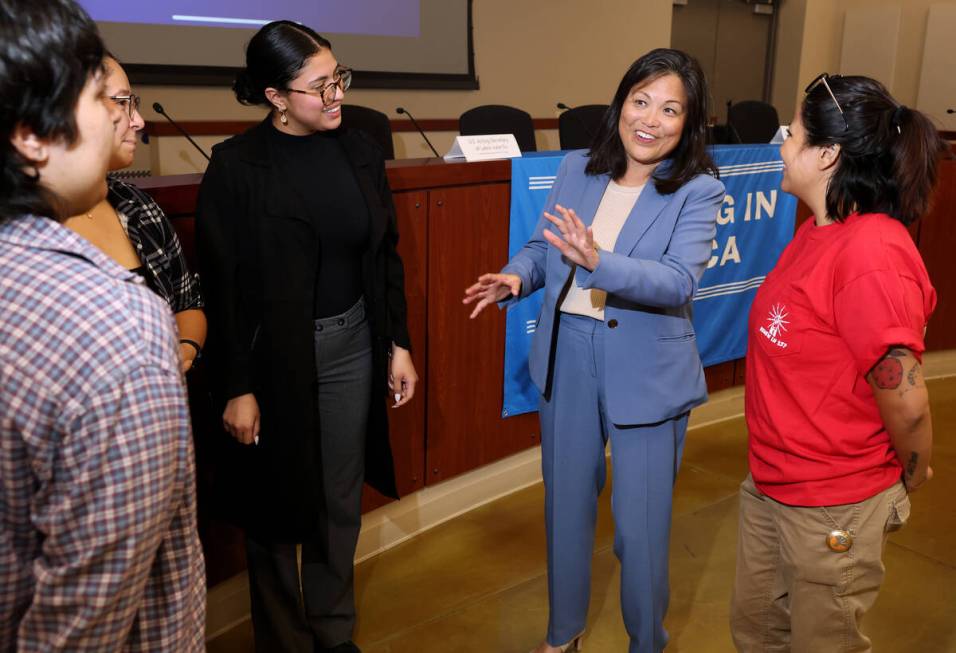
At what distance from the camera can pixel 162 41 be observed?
424 cm

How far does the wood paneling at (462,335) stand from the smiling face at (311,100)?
73 cm

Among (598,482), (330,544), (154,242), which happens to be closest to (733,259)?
(598,482)

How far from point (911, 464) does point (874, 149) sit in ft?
1.67

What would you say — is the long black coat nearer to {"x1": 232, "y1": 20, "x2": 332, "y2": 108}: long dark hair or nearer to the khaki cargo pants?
{"x1": 232, "y1": 20, "x2": 332, "y2": 108}: long dark hair

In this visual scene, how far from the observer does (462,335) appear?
2541mm

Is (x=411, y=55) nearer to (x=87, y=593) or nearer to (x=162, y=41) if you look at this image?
(x=162, y=41)

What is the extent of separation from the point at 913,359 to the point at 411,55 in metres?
4.52

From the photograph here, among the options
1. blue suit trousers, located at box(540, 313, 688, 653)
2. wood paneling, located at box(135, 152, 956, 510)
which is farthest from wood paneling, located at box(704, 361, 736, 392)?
blue suit trousers, located at box(540, 313, 688, 653)

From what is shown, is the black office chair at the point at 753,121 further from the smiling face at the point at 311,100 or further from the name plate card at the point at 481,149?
the smiling face at the point at 311,100

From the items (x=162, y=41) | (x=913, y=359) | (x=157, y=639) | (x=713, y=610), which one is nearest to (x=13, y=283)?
(x=157, y=639)

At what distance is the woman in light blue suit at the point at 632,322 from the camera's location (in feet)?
5.36

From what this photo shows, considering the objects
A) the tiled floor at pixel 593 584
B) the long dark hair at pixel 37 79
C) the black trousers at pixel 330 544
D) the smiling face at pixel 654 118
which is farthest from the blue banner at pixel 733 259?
the long dark hair at pixel 37 79

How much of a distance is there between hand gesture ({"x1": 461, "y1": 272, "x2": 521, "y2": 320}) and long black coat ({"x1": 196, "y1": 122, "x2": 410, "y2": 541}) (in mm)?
242

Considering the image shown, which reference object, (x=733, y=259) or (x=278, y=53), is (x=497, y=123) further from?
(x=278, y=53)
